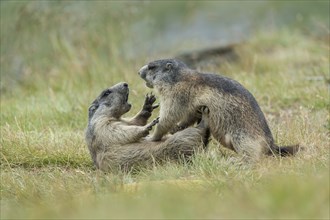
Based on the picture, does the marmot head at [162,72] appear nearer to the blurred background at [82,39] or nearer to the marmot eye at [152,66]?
the marmot eye at [152,66]

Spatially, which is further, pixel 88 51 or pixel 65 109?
pixel 88 51

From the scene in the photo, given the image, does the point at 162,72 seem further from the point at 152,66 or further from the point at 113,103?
the point at 113,103

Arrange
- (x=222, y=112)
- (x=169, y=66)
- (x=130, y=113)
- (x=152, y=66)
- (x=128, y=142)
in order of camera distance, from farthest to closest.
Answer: (x=130, y=113) → (x=152, y=66) → (x=169, y=66) → (x=128, y=142) → (x=222, y=112)

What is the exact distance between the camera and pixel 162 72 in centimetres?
789

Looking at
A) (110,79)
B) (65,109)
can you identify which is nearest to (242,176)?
(65,109)

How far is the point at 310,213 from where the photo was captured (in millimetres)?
4520

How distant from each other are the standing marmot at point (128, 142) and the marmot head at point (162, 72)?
44 centimetres

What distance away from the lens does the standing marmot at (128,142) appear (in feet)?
23.7

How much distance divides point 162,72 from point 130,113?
5.89 ft

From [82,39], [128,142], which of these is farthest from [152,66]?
[82,39]

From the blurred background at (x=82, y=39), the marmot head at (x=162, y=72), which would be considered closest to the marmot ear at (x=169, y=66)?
the marmot head at (x=162, y=72)

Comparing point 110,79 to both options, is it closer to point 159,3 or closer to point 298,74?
point 298,74

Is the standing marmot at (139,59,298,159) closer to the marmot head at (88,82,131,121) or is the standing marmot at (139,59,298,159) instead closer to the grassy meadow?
the grassy meadow

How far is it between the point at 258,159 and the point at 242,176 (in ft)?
2.45
